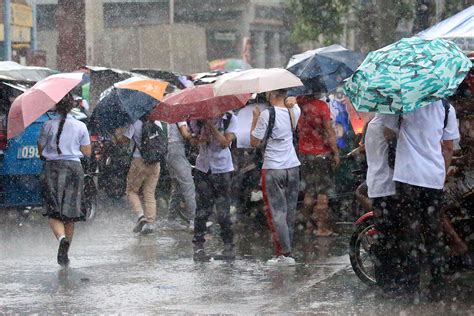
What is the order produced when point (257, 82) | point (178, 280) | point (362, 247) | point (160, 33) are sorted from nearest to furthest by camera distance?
point (362, 247)
point (178, 280)
point (257, 82)
point (160, 33)

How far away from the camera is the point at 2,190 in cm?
1216

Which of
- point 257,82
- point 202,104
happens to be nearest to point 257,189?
point 202,104

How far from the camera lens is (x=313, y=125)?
11.4m

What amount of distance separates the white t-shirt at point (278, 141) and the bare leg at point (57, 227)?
203 cm

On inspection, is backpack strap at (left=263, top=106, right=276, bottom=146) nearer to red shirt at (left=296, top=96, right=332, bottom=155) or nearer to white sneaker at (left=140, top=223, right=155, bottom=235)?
red shirt at (left=296, top=96, right=332, bottom=155)

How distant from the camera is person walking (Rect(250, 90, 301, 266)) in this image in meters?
9.57

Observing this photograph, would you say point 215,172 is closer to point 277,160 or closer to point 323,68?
point 277,160

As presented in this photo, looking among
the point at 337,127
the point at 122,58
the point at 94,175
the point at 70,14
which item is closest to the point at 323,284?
the point at 337,127

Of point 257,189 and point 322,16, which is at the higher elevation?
point 322,16

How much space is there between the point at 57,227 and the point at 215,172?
5.32 ft

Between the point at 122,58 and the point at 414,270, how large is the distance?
27369 mm

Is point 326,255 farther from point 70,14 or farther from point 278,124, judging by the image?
point 70,14

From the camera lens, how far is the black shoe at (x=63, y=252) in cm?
973

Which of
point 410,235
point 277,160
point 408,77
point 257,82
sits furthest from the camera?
point 277,160
